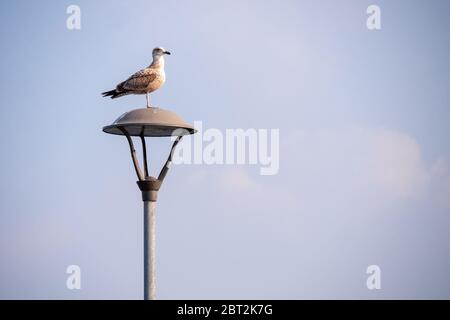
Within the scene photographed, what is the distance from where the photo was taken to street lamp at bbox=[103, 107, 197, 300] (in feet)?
31.0

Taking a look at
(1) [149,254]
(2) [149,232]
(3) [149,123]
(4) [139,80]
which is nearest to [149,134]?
(3) [149,123]

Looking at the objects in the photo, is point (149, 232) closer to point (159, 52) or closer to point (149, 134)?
point (149, 134)

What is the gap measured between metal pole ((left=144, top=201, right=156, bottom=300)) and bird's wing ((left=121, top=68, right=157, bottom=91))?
2.97m

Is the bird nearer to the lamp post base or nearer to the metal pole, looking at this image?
the lamp post base

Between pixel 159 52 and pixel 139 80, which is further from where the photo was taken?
pixel 159 52

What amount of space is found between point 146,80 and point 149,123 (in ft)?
8.35

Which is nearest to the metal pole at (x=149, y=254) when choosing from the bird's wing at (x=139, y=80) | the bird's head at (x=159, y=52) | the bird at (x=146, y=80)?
the bird at (x=146, y=80)

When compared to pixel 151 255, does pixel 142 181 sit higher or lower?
higher

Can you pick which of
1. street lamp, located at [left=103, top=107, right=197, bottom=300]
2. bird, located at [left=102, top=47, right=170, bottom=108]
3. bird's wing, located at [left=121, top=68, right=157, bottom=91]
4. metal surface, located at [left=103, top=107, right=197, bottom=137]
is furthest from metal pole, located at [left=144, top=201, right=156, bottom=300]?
bird's wing, located at [left=121, top=68, right=157, bottom=91]

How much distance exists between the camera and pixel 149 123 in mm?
9695
